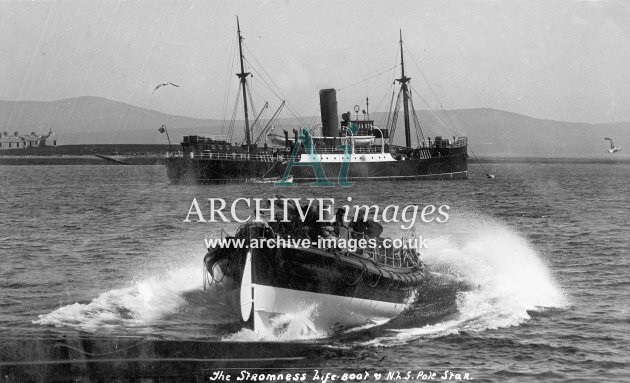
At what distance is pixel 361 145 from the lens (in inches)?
3273

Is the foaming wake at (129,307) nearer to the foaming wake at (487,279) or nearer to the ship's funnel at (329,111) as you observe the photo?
the foaming wake at (487,279)

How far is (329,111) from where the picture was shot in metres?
77.9

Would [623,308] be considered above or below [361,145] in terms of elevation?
below

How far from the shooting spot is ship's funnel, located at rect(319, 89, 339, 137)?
76.3 metres

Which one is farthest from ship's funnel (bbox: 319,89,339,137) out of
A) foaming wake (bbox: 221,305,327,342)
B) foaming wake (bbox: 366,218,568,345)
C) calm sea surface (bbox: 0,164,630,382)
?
foaming wake (bbox: 221,305,327,342)

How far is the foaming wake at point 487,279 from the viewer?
62.8 ft

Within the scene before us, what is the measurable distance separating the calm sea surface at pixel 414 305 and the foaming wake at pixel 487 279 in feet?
0.21

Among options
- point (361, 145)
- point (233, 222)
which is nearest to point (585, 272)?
point (233, 222)

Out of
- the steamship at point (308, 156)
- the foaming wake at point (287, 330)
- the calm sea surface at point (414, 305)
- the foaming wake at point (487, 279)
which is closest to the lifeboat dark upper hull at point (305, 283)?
the foaming wake at point (287, 330)

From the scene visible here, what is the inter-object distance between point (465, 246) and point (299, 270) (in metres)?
18.9

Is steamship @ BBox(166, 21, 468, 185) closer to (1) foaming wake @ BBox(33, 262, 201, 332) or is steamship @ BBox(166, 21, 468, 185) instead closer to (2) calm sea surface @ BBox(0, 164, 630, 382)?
(2) calm sea surface @ BBox(0, 164, 630, 382)

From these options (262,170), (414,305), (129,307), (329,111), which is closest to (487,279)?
(414,305)

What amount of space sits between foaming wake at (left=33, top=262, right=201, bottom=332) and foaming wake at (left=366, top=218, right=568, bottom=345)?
649 centimetres

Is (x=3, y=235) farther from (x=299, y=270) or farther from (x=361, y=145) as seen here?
(x=361, y=145)
